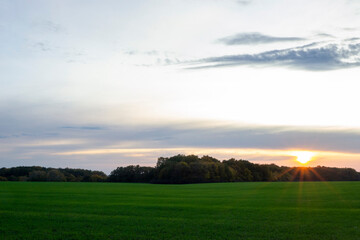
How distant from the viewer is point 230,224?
1808cm

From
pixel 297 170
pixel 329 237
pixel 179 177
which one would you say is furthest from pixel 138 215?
pixel 297 170

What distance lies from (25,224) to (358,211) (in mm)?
18749

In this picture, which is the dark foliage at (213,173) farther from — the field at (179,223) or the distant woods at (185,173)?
the field at (179,223)

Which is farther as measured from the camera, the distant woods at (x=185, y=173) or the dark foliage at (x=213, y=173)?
the dark foliage at (x=213, y=173)

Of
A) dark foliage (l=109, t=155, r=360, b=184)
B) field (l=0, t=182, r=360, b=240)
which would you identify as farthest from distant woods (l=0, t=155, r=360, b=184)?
field (l=0, t=182, r=360, b=240)

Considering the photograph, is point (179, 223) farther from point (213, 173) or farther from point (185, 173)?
point (213, 173)

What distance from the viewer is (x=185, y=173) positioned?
323 ft

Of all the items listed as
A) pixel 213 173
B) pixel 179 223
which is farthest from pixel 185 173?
pixel 179 223

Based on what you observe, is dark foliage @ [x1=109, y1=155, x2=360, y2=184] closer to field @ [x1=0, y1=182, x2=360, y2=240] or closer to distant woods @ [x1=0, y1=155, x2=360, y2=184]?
distant woods @ [x1=0, y1=155, x2=360, y2=184]

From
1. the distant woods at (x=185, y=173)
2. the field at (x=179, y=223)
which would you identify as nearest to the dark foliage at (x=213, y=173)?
the distant woods at (x=185, y=173)

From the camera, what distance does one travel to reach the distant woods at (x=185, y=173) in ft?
317

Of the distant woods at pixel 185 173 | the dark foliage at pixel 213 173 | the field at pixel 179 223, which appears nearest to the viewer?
the field at pixel 179 223

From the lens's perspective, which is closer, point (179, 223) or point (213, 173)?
point (179, 223)

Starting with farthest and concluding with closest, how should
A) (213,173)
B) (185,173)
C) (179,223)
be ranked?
(213,173)
(185,173)
(179,223)
